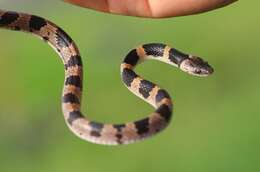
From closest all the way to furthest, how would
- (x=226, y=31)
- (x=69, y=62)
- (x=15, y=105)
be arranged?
(x=69, y=62)
(x=15, y=105)
(x=226, y=31)

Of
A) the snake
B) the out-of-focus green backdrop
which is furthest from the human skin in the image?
the out-of-focus green backdrop

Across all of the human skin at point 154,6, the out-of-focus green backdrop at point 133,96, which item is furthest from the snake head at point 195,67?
the out-of-focus green backdrop at point 133,96

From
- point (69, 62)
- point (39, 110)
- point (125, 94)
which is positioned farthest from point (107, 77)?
point (69, 62)

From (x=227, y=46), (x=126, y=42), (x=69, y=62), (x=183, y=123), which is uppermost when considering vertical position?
(x=227, y=46)

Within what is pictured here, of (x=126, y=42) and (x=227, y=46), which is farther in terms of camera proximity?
(x=227, y=46)

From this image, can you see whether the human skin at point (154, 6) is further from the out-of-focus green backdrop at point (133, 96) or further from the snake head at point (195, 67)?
the out-of-focus green backdrop at point (133, 96)

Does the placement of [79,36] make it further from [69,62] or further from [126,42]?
[69,62]

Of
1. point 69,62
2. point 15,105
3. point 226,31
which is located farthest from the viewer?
point 226,31

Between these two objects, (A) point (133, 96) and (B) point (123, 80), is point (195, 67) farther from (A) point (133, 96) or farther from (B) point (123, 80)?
(A) point (133, 96)
